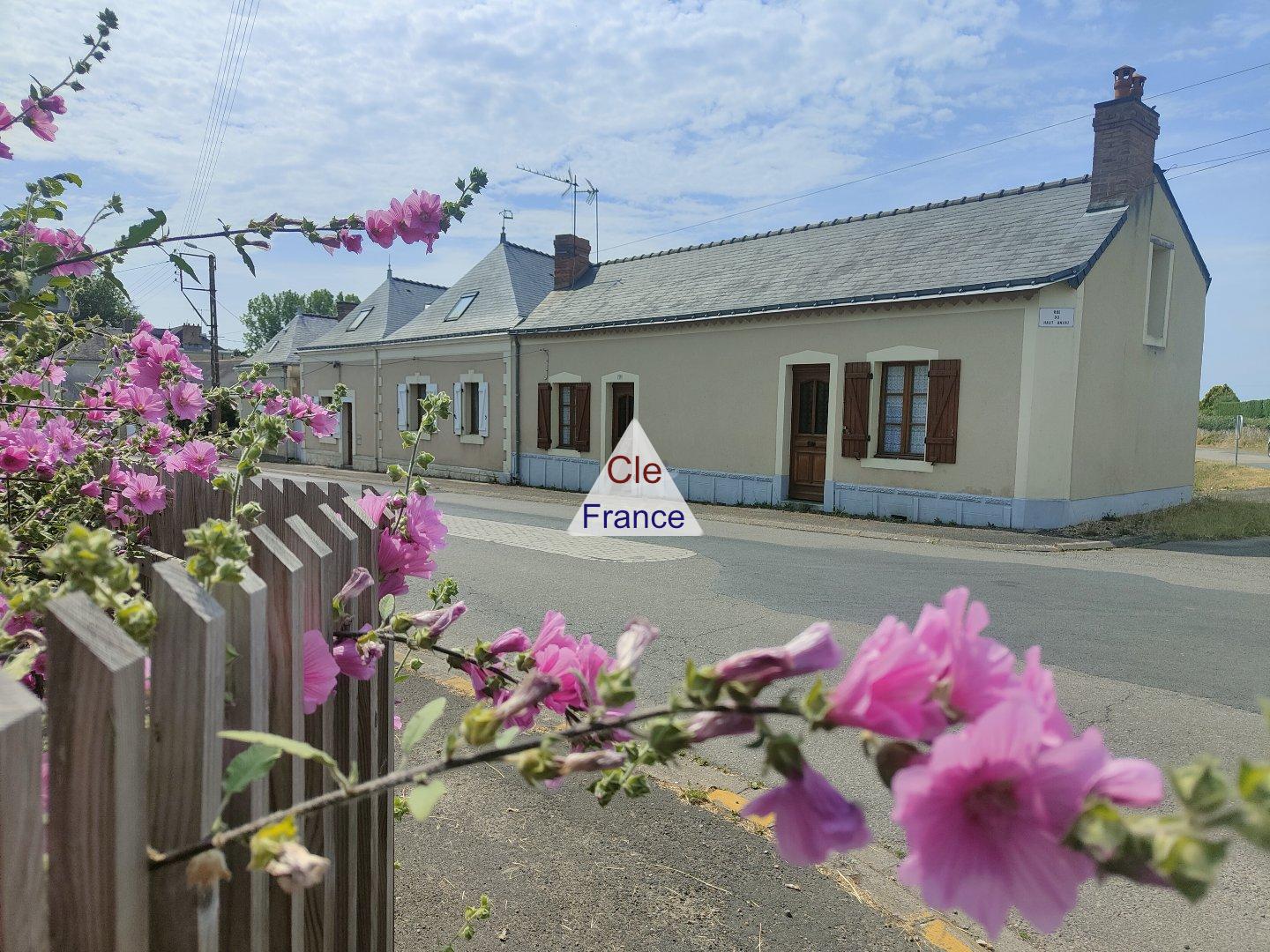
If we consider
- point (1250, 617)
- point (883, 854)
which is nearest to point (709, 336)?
point (1250, 617)

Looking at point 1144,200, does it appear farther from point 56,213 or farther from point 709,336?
point 56,213

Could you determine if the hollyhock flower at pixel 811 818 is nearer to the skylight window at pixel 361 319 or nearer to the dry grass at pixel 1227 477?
the dry grass at pixel 1227 477

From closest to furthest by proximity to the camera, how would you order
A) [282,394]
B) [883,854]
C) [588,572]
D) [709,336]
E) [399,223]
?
[399,223] → [282,394] → [883,854] → [588,572] → [709,336]

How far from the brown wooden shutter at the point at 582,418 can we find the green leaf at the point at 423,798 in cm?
1806

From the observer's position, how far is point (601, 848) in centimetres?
297

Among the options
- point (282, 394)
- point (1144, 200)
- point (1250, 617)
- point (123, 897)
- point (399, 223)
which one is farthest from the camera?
point (1144, 200)

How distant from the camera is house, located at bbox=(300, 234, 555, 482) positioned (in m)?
21.2

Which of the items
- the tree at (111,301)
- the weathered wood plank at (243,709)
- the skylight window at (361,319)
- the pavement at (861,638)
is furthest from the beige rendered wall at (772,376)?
the weathered wood plank at (243,709)

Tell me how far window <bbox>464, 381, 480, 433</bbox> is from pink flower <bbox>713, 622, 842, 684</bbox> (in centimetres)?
2142

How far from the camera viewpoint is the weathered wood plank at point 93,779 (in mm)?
845

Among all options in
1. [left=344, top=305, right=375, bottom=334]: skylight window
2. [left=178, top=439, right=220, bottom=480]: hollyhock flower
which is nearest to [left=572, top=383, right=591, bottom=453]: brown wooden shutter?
[left=344, top=305, right=375, bottom=334]: skylight window

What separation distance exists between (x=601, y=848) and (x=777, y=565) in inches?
249

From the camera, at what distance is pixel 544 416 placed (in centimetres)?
1970

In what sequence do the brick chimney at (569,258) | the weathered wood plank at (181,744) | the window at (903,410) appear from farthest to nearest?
the brick chimney at (569,258) < the window at (903,410) < the weathered wood plank at (181,744)
